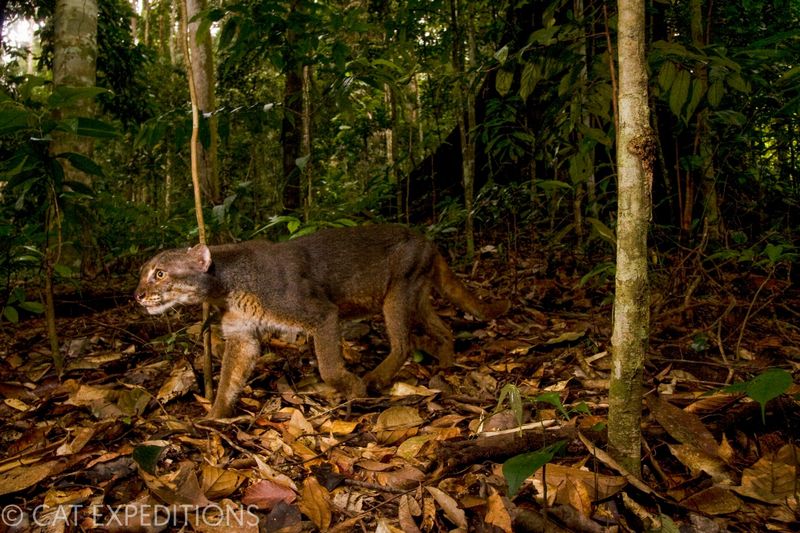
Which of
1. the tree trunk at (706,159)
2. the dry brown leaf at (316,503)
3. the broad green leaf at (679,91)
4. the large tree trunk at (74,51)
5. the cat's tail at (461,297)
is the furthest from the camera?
the large tree trunk at (74,51)

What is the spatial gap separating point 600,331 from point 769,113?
8.35 ft

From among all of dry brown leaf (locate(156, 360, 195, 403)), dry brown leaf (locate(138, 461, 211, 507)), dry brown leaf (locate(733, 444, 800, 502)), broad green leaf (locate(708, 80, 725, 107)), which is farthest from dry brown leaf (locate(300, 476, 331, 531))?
broad green leaf (locate(708, 80, 725, 107))

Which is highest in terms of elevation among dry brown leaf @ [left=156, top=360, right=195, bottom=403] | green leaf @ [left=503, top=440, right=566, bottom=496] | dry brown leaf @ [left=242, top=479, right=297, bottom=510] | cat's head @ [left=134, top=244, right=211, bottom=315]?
cat's head @ [left=134, top=244, right=211, bottom=315]

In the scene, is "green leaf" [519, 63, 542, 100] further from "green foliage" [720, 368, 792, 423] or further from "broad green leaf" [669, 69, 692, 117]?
"green foliage" [720, 368, 792, 423]

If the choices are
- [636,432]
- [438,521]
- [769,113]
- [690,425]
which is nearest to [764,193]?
[769,113]

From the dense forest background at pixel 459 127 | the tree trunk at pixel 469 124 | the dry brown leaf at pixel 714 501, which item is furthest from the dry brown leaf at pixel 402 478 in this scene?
the tree trunk at pixel 469 124

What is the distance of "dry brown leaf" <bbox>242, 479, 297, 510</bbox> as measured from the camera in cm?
229

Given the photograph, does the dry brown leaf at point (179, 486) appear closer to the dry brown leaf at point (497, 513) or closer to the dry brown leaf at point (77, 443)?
the dry brown leaf at point (77, 443)

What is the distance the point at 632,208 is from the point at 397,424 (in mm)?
1898

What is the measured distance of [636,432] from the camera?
205cm

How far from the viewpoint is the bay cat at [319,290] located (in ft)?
11.9

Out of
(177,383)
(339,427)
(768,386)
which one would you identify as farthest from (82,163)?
(768,386)

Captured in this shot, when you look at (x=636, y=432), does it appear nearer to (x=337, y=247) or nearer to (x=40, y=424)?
(x=337, y=247)

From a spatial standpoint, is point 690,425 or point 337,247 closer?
point 690,425
